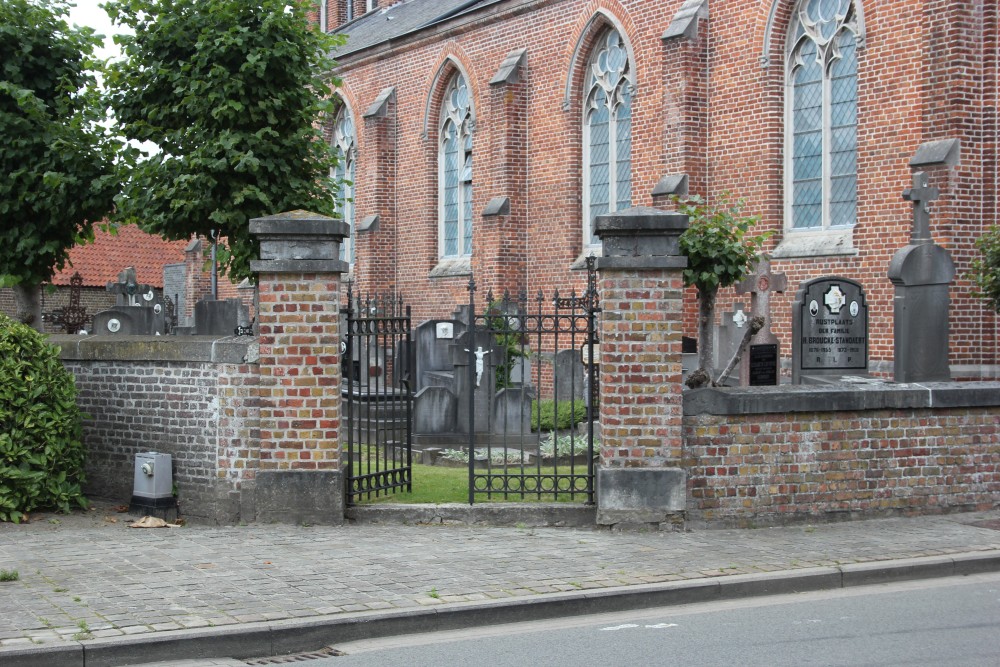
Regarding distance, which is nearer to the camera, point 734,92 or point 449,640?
point 449,640

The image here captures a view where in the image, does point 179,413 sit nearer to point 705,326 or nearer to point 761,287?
point 705,326

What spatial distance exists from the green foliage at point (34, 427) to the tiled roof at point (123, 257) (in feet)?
96.6

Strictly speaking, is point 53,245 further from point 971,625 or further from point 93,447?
point 971,625

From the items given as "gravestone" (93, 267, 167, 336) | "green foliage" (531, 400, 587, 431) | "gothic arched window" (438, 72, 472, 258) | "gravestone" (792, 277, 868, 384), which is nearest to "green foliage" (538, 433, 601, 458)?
"green foliage" (531, 400, 587, 431)

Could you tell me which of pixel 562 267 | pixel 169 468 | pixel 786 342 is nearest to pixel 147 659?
pixel 169 468

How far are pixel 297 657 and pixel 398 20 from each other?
93.7 feet

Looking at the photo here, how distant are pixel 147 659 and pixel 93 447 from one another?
17.1ft

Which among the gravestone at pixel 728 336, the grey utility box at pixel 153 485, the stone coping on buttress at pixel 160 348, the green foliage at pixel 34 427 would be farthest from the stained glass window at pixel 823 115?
the green foliage at pixel 34 427

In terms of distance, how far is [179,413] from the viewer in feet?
33.0

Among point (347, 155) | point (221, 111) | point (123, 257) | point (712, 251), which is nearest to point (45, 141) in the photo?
point (221, 111)

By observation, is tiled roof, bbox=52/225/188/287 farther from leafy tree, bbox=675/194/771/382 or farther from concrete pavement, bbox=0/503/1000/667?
concrete pavement, bbox=0/503/1000/667

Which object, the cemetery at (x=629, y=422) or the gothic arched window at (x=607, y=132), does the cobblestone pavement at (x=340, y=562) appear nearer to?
the cemetery at (x=629, y=422)

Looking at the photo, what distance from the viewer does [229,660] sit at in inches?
246

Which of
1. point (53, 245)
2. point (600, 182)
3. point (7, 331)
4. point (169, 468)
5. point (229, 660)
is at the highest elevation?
point (600, 182)
